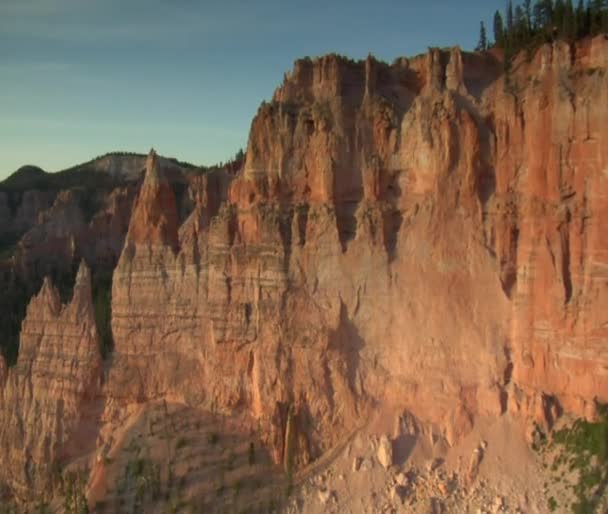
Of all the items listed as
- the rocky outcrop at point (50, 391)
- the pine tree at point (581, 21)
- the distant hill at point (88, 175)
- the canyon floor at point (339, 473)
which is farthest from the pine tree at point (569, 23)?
the distant hill at point (88, 175)

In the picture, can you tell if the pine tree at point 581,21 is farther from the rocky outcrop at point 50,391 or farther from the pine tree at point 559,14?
the rocky outcrop at point 50,391

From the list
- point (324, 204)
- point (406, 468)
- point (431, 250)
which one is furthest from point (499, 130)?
point (406, 468)

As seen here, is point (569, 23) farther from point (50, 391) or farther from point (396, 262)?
point (50, 391)

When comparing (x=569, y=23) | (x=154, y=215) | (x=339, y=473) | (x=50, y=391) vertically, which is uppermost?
(x=569, y=23)

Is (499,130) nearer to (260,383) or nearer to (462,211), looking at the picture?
(462,211)

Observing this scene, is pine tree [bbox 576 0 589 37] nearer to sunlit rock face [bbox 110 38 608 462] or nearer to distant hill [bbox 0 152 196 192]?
sunlit rock face [bbox 110 38 608 462]

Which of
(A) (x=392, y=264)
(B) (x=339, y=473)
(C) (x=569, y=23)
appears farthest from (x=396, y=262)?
(C) (x=569, y=23)
